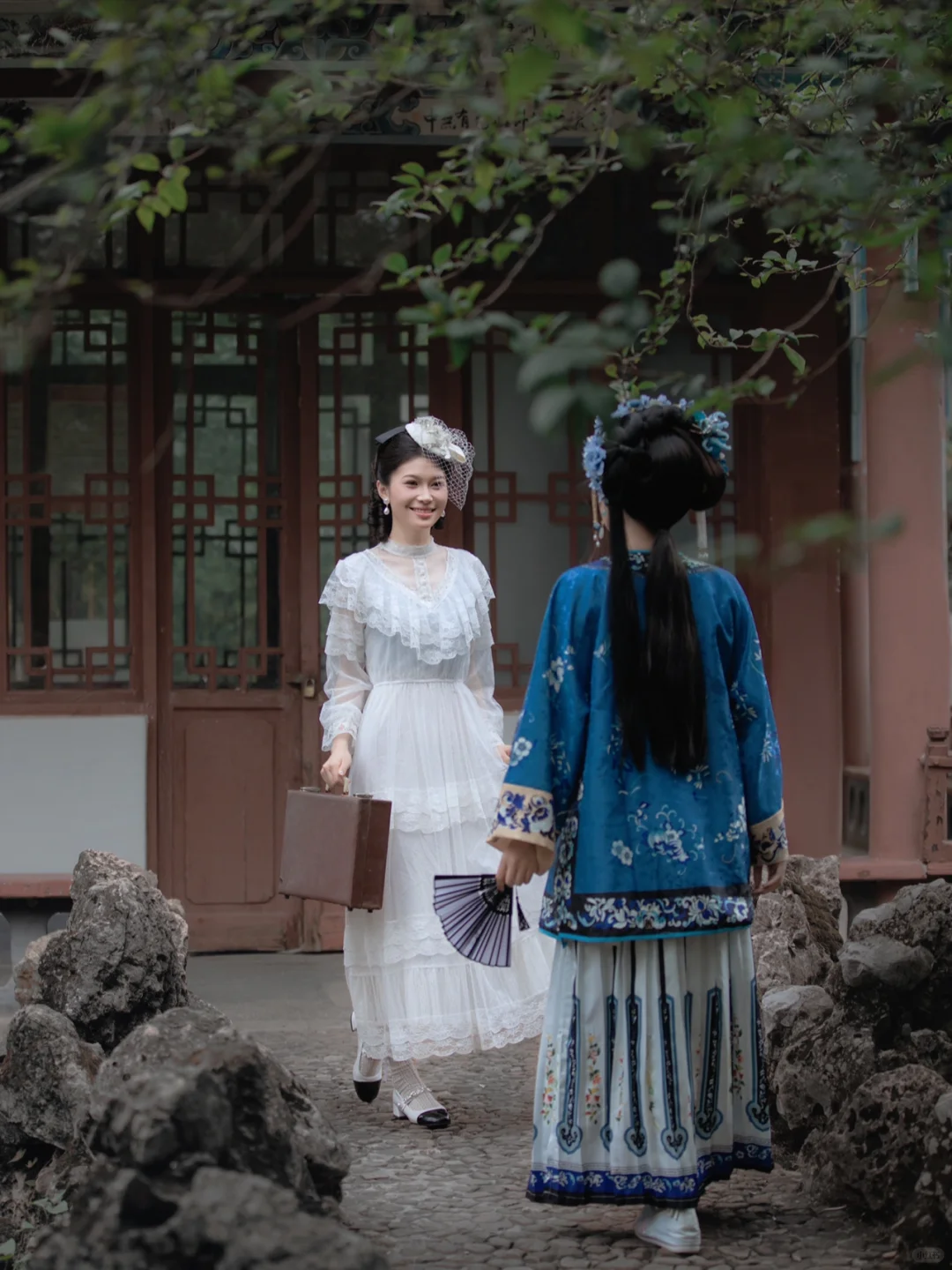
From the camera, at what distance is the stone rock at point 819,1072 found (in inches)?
163

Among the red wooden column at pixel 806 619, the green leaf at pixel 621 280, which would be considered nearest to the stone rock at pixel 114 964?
the green leaf at pixel 621 280

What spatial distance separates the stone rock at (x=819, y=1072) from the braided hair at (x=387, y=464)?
6.17ft

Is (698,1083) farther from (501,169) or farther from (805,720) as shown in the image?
(805,720)

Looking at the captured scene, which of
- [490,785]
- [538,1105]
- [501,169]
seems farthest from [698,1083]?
[501,169]

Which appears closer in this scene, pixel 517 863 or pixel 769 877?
pixel 517 863

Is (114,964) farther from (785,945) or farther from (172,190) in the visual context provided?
(172,190)

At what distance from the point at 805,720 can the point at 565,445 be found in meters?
1.59

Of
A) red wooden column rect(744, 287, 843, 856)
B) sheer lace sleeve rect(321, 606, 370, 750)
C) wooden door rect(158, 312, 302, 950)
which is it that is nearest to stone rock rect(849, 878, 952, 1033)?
sheer lace sleeve rect(321, 606, 370, 750)

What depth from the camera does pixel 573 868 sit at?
370 cm

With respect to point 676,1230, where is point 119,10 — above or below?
above

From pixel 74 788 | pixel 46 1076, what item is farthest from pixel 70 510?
pixel 46 1076

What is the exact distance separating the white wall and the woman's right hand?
2.61 m

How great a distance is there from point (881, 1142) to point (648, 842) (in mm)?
865

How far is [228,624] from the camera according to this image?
7.60 metres
